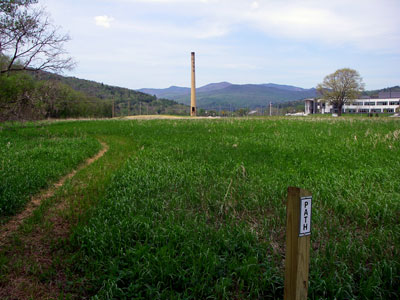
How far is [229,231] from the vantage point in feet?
14.7

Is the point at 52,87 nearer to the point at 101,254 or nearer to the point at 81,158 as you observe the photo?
the point at 81,158

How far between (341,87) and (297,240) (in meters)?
81.7

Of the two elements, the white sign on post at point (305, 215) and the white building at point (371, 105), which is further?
the white building at point (371, 105)

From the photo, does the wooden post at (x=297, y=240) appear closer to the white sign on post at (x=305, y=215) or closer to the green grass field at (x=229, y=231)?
the white sign on post at (x=305, y=215)

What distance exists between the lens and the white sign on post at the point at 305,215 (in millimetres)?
2369

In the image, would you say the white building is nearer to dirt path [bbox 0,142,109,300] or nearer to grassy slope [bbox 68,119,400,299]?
grassy slope [bbox 68,119,400,299]

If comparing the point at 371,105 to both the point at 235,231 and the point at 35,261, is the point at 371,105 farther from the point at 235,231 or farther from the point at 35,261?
the point at 35,261

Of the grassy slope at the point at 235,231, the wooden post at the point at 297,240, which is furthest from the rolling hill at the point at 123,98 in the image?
the wooden post at the point at 297,240

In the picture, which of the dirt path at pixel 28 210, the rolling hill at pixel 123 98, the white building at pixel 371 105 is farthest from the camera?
the white building at pixel 371 105

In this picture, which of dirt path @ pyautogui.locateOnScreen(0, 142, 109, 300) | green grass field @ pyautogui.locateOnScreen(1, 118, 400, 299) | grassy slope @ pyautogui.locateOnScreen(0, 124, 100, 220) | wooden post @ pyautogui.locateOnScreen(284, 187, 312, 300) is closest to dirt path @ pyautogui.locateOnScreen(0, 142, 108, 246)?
dirt path @ pyautogui.locateOnScreen(0, 142, 109, 300)

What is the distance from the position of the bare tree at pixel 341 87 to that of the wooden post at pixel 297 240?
257 feet

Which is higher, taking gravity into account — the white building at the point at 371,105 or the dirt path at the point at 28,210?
the white building at the point at 371,105

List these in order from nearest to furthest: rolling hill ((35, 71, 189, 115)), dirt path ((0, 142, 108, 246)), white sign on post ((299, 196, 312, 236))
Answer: white sign on post ((299, 196, 312, 236)) < dirt path ((0, 142, 108, 246)) < rolling hill ((35, 71, 189, 115))

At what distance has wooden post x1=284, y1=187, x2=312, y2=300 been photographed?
2.38m
